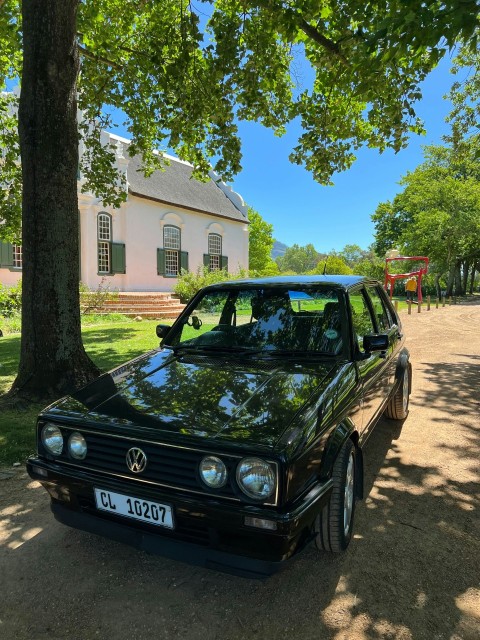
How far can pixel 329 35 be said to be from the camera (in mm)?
8102

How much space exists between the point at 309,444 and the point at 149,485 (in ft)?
2.85

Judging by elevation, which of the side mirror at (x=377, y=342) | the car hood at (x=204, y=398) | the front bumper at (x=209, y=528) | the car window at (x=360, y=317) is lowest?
the front bumper at (x=209, y=528)

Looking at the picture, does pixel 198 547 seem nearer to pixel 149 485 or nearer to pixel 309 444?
pixel 149 485

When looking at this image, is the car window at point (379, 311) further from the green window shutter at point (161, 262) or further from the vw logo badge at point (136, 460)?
the green window shutter at point (161, 262)

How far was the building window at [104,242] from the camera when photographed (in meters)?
19.0

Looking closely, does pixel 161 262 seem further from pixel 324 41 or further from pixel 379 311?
pixel 379 311

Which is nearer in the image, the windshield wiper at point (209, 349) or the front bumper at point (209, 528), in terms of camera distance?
the front bumper at point (209, 528)

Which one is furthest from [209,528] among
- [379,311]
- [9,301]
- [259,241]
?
[259,241]

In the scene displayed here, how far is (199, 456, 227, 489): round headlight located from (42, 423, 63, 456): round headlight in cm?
99

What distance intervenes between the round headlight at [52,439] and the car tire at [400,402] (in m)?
3.63

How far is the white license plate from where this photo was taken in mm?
2223

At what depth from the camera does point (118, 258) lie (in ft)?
63.7

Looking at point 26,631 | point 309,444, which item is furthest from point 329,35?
point 26,631

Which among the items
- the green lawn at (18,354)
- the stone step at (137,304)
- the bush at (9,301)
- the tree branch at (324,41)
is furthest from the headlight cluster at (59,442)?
the stone step at (137,304)
